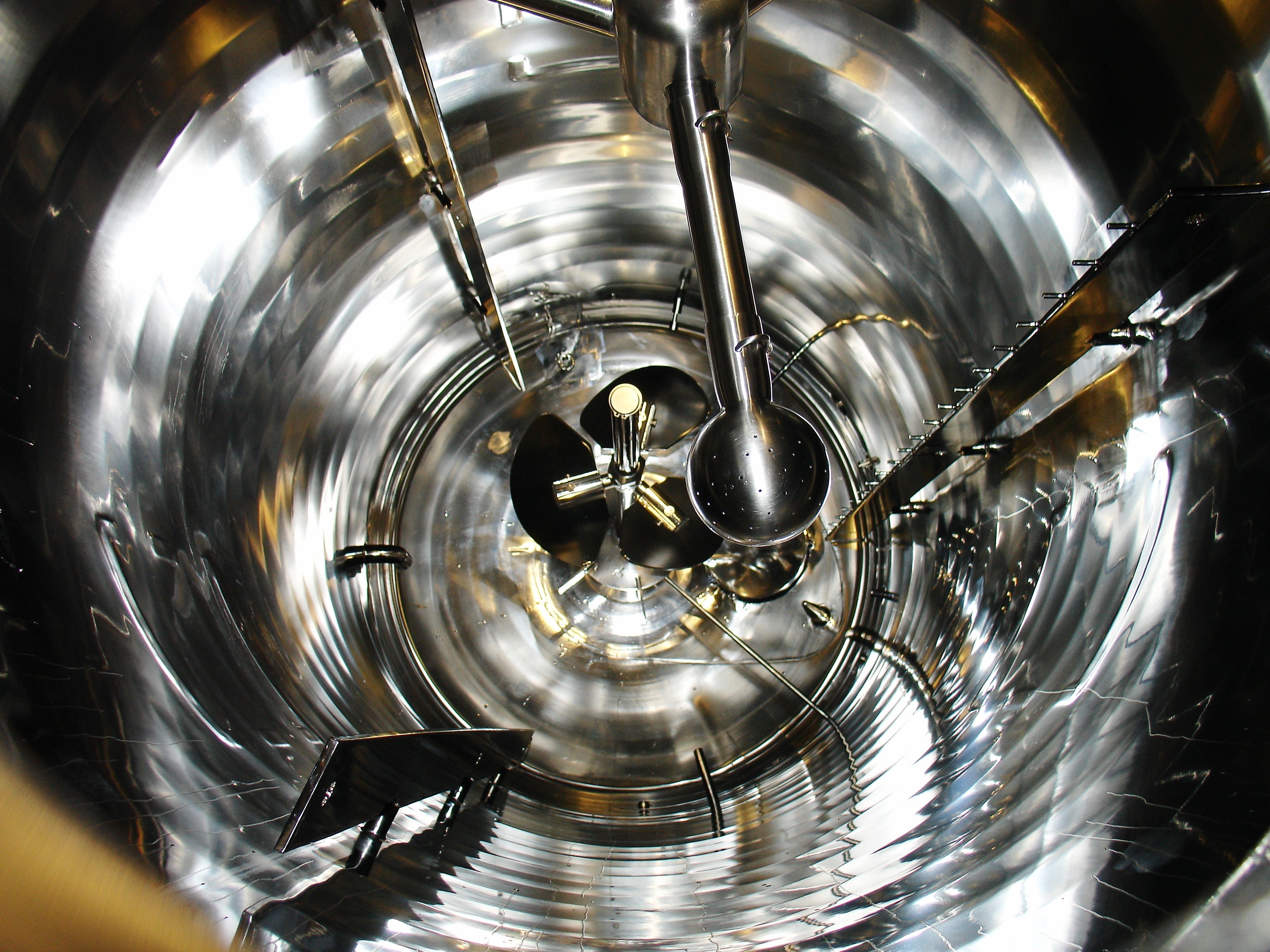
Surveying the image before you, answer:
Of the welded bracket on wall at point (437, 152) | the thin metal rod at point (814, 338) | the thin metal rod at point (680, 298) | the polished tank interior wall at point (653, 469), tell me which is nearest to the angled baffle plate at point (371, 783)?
the polished tank interior wall at point (653, 469)

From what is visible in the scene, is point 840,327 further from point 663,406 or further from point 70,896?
point 70,896

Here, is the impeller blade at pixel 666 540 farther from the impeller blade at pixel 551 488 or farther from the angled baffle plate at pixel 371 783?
the angled baffle plate at pixel 371 783

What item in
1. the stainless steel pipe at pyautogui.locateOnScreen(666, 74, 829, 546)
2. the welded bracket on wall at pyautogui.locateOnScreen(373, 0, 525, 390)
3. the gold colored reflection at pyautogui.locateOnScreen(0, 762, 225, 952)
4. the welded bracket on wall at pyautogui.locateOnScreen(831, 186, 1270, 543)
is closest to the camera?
the gold colored reflection at pyautogui.locateOnScreen(0, 762, 225, 952)

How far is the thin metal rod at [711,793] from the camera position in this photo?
2.19 meters

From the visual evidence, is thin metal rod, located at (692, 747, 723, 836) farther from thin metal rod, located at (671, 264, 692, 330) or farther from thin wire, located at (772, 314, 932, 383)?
thin metal rod, located at (671, 264, 692, 330)

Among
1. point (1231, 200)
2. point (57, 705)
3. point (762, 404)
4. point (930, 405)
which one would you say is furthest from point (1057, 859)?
point (57, 705)

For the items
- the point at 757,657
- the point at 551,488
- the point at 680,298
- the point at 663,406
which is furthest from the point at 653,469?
the point at 757,657

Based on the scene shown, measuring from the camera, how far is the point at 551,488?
8.25ft

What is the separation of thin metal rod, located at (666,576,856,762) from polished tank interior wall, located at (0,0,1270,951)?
5 cm

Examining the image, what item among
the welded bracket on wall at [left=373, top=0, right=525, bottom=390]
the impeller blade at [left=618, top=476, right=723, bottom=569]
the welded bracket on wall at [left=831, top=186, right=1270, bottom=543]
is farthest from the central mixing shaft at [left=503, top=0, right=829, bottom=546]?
the impeller blade at [left=618, top=476, right=723, bottom=569]

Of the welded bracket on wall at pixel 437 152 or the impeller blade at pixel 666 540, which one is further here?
the impeller blade at pixel 666 540

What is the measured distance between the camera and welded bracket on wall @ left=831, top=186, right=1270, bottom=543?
1229mm

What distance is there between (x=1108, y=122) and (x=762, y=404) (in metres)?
1.01

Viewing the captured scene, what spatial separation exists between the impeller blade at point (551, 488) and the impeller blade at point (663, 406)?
0.34 feet
